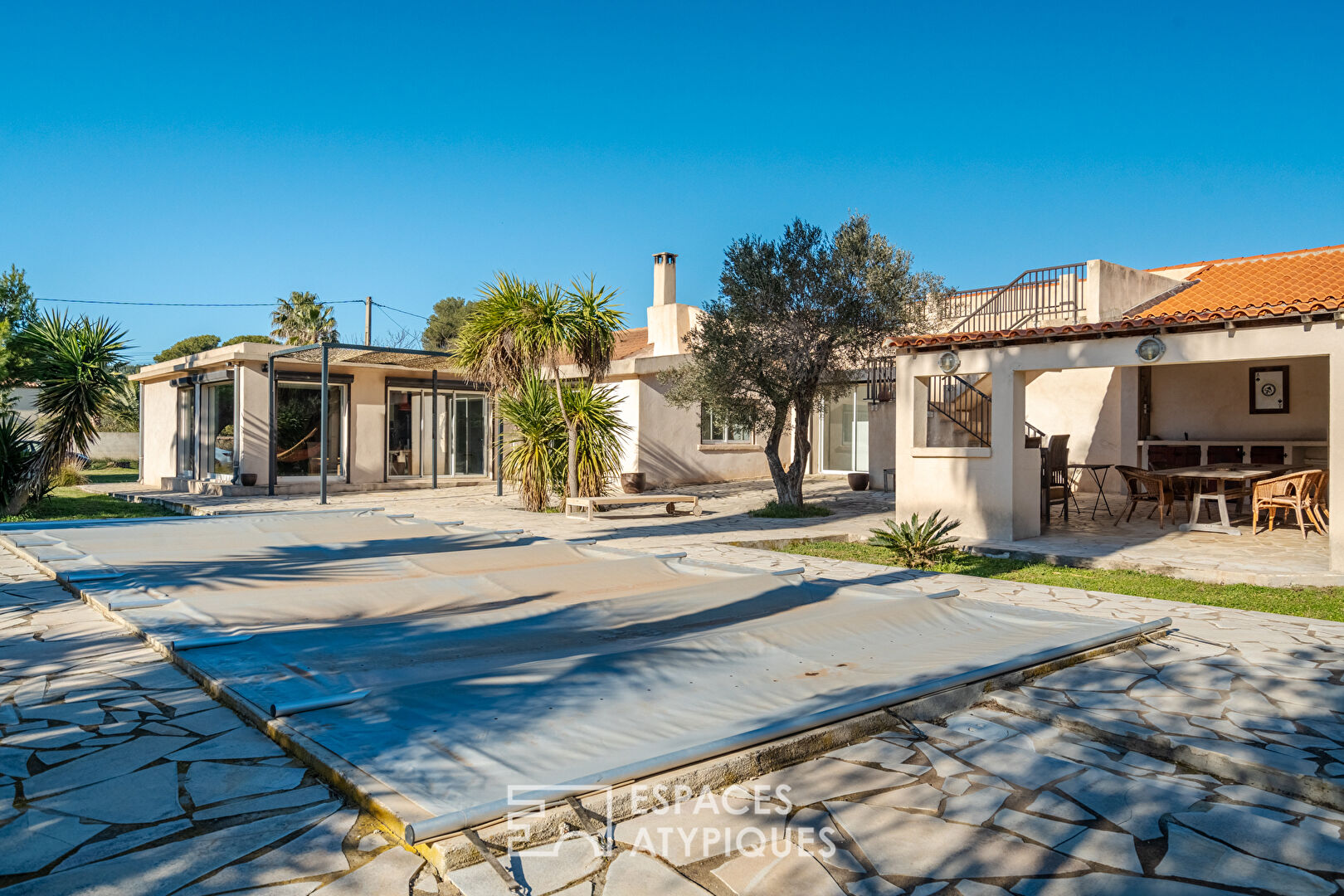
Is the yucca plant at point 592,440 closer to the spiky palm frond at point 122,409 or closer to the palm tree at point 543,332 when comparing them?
the palm tree at point 543,332

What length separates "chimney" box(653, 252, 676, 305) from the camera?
88.8ft

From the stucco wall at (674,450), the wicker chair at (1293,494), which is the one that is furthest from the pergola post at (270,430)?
the wicker chair at (1293,494)

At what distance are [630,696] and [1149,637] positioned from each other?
3646mm

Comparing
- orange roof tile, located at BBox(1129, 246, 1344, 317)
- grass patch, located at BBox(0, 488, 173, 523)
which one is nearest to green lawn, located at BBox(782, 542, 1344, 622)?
orange roof tile, located at BBox(1129, 246, 1344, 317)

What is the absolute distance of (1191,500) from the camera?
46.0ft

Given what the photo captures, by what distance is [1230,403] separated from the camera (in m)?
15.3

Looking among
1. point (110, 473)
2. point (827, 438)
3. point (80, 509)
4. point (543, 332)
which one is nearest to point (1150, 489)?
point (543, 332)

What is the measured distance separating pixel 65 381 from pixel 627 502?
8.39 metres

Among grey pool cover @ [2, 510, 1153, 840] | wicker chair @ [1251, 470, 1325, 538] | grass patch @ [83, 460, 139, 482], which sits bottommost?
grey pool cover @ [2, 510, 1153, 840]

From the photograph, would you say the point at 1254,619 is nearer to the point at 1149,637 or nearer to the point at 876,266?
the point at 1149,637

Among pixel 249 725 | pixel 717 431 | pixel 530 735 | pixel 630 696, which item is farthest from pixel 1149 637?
pixel 717 431

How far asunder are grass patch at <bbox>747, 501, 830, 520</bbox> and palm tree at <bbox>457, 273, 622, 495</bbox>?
3.11 m

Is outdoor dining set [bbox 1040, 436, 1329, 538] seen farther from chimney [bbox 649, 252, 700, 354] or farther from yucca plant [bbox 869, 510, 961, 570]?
chimney [bbox 649, 252, 700, 354]

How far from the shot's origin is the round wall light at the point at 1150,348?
9195 millimetres
